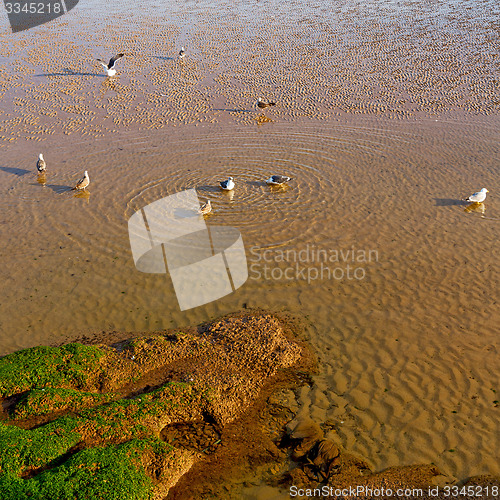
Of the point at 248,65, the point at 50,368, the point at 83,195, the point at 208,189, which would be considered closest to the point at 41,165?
the point at 83,195

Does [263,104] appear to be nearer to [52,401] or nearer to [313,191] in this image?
[313,191]

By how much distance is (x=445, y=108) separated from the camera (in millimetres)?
22938

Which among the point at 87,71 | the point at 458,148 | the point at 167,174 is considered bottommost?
the point at 458,148

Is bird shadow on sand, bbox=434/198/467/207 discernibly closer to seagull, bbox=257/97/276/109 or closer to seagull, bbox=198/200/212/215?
seagull, bbox=198/200/212/215

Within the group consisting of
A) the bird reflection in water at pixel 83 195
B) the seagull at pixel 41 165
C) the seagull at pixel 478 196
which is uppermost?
the seagull at pixel 41 165

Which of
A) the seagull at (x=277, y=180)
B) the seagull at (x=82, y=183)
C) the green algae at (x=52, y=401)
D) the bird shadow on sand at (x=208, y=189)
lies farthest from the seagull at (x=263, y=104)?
the green algae at (x=52, y=401)

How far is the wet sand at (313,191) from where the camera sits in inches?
401

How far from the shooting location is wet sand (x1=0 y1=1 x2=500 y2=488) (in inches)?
401

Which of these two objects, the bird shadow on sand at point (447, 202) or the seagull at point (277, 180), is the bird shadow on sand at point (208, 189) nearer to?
the seagull at point (277, 180)

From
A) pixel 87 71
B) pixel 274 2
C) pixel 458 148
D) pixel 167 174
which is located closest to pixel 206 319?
pixel 167 174

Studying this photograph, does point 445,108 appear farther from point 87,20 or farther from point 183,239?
point 87,20

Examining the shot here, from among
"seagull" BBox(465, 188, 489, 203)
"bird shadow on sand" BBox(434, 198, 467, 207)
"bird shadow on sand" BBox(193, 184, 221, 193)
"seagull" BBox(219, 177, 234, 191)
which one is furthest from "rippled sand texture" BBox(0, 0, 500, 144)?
"seagull" BBox(465, 188, 489, 203)

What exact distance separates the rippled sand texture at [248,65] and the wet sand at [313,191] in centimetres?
15

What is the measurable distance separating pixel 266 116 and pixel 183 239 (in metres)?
10.1
